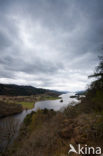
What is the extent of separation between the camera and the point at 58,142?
7465 mm

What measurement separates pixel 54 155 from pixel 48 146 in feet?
4.39

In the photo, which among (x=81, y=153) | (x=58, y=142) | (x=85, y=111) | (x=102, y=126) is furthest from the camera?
(x=85, y=111)

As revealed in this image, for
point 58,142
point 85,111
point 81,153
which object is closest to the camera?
point 81,153

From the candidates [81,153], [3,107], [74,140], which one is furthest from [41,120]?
[3,107]

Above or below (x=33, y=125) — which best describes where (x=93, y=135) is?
above

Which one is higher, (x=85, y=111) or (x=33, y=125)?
(x=85, y=111)

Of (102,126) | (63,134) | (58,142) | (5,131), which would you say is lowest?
(5,131)

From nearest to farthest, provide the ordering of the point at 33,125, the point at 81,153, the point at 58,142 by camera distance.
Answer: the point at 81,153 → the point at 58,142 → the point at 33,125

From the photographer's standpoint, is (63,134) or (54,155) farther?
(63,134)

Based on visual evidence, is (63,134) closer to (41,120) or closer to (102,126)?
(102,126)

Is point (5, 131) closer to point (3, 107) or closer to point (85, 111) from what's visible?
point (85, 111)

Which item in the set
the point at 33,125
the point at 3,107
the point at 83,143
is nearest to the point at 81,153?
the point at 83,143

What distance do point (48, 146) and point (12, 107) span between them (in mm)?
42004

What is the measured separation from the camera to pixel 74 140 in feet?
20.7
